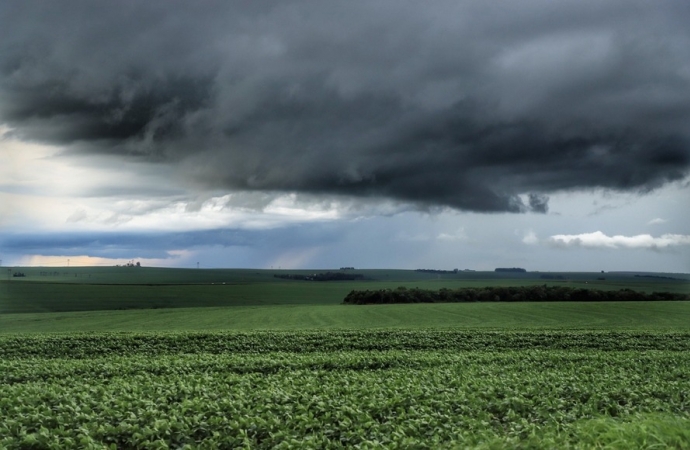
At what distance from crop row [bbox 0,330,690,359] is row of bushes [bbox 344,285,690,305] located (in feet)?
203

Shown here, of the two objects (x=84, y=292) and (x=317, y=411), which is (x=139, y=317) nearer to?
(x=317, y=411)

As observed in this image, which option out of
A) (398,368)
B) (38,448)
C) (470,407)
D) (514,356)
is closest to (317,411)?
(470,407)

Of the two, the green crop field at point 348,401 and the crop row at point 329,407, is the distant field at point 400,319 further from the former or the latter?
the crop row at point 329,407

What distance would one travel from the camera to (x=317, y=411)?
14.6 meters

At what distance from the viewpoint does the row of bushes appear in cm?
10121

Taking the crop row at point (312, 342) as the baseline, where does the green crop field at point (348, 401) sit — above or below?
above

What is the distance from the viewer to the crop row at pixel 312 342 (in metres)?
33.3

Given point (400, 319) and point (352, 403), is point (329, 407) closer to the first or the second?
point (352, 403)

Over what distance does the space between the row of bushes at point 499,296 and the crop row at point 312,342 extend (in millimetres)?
61898

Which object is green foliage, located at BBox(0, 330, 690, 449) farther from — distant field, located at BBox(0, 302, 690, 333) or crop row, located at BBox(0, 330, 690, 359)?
distant field, located at BBox(0, 302, 690, 333)

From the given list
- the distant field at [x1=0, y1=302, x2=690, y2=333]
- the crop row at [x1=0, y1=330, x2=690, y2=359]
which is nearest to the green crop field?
the crop row at [x1=0, y1=330, x2=690, y2=359]

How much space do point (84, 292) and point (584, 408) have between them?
152 meters

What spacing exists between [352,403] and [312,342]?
20.1 meters

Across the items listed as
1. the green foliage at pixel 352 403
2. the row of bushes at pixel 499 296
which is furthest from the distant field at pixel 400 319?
the green foliage at pixel 352 403
